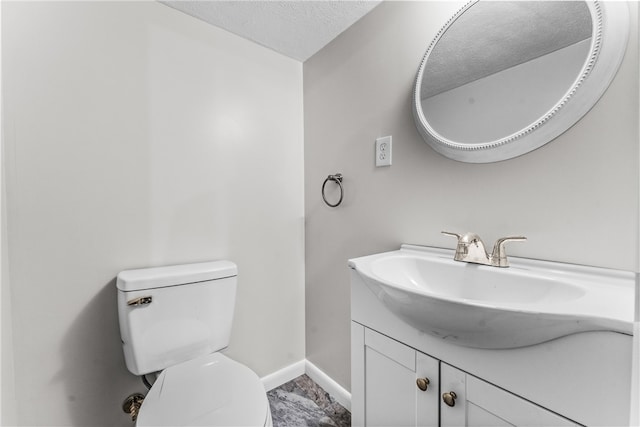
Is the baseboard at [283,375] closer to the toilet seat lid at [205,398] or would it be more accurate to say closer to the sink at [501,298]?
the toilet seat lid at [205,398]

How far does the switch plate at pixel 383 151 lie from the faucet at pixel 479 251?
479mm

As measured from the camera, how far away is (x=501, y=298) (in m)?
0.79

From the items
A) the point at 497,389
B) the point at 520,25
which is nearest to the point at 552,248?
the point at 497,389

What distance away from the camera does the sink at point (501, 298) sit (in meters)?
0.48

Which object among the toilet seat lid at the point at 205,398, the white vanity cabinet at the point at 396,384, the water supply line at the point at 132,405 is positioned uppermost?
the white vanity cabinet at the point at 396,384

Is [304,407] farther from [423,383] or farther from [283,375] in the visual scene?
[423,383]

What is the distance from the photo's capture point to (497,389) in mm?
585

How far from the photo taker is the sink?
483 mm

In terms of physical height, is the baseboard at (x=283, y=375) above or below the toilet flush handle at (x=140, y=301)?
below

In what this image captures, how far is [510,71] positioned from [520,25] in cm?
13

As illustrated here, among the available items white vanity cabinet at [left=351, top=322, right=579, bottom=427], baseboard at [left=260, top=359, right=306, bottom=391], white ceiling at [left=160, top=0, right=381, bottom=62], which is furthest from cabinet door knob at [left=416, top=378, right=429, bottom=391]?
white ceiling at [left=160, top=0, right=381, bottom=62]

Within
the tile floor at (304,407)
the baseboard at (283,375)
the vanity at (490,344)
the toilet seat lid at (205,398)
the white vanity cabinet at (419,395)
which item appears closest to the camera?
the vanity at (490,344)

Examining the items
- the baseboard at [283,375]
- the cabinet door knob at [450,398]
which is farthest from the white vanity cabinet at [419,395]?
the baseboard at [283,375]

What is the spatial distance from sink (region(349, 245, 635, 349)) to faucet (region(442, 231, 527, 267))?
0.9 inches
